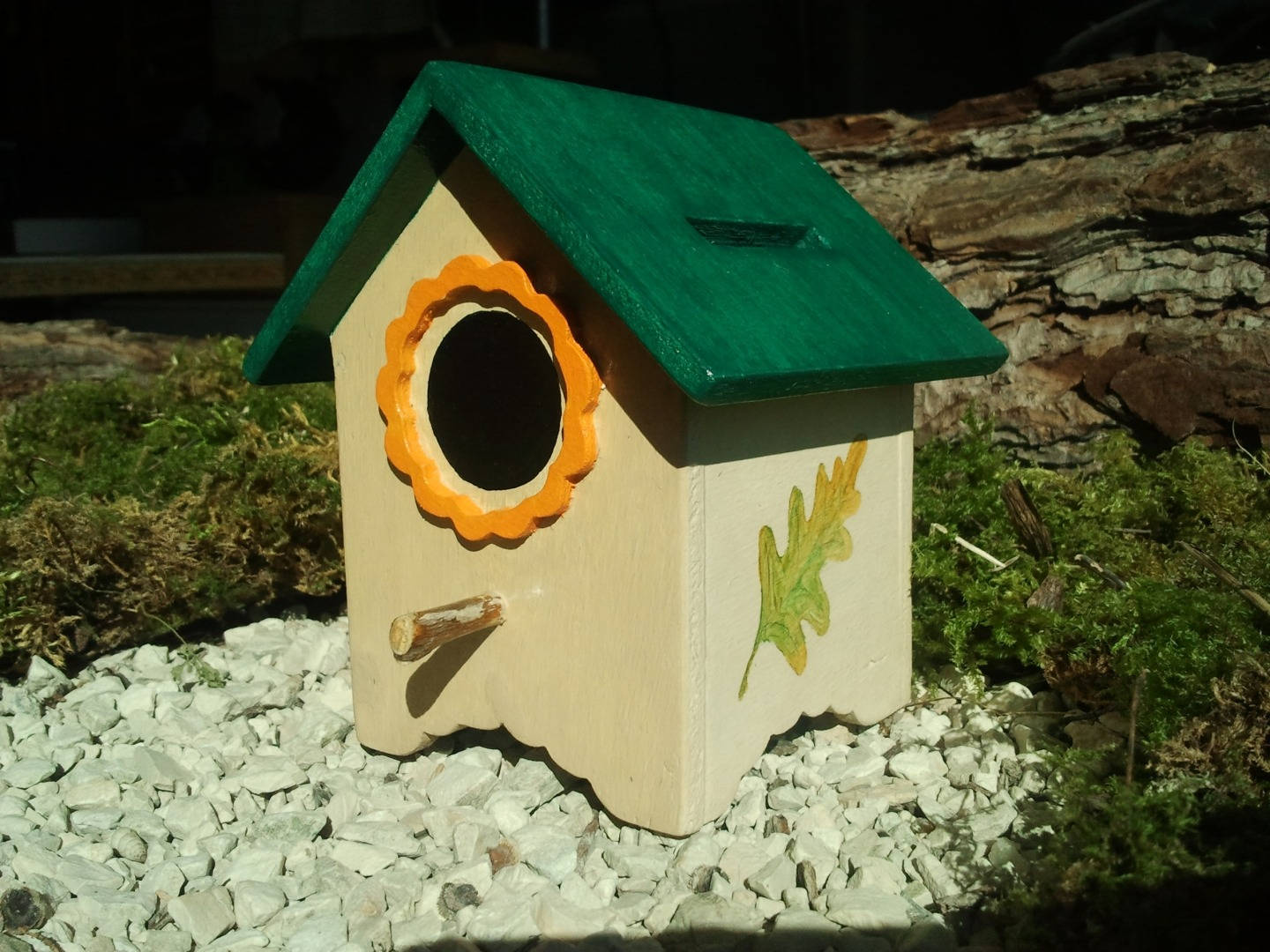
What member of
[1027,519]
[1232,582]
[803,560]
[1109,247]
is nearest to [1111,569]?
[1027,519]

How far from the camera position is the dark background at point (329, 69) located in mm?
5406

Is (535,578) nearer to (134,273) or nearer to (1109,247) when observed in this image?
(1109,247)

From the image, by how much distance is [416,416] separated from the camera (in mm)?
2240

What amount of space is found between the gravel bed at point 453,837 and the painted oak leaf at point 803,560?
322mm

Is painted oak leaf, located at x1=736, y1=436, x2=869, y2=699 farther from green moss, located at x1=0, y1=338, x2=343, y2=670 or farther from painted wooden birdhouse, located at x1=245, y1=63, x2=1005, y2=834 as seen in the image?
green moss, located at x1=0, y1=338, x2=343, y2=670

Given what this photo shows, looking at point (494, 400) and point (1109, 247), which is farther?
point (1109, 247)

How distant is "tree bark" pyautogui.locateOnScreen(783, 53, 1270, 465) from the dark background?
0.94m

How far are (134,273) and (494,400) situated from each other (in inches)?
140

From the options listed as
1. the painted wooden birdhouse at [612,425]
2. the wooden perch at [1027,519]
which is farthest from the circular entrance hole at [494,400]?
the wooden perch at [1027,519]

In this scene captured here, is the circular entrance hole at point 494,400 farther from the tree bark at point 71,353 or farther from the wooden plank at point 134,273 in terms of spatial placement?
the wooden plank at point 134,273

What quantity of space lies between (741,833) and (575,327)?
0.97 meters

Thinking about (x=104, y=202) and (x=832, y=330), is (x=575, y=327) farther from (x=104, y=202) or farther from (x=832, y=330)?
(x=104, y=202)

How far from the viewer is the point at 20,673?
9.40ft

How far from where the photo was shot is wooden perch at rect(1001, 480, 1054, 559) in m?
2.67
